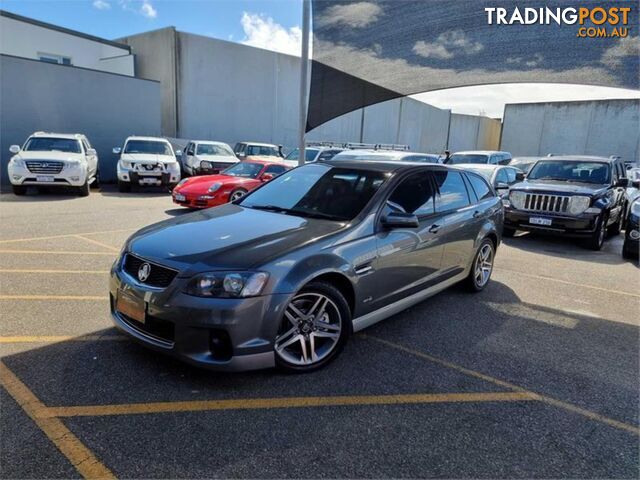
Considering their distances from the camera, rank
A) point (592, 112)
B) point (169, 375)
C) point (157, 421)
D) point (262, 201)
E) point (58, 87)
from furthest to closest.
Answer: point (592, 112) → point (58, 87) → point (262, 201) → point (169, 375) → point (157, 421)

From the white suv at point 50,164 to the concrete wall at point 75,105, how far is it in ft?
14.1

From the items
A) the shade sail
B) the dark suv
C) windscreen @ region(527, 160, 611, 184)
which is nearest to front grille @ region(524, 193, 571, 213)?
the dark suv

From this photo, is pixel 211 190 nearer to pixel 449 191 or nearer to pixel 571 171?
pixel 449 191

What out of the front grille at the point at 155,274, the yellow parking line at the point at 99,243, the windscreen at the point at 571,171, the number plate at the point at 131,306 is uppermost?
the windscreen at the point at 571,171

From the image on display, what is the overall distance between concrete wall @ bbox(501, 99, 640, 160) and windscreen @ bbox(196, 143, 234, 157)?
30109 millimetres

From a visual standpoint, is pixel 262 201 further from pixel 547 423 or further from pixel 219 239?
pixel 547 423

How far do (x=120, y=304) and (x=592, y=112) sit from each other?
40.6 metres

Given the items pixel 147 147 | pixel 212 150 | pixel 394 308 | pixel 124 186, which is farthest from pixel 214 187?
pixel 212 150

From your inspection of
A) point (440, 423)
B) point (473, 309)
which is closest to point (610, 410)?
point (440, 423)

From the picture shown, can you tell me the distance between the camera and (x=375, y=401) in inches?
119

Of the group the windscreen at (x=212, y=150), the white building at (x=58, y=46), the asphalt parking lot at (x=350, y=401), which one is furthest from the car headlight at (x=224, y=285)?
the white building at (x=58, y=46)

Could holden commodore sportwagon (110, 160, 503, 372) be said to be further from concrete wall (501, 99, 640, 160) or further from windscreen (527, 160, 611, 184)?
concrete wall (501, 99, 640, 160)

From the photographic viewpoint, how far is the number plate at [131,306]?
3.12m

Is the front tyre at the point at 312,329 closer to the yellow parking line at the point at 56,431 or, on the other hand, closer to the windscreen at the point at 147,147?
the yellow parking line at the point at 56,431
